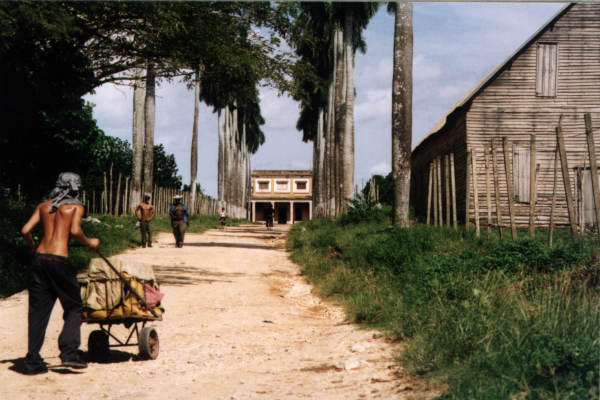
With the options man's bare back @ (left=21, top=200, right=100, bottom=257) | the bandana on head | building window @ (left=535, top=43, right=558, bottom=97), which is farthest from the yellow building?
man's bare back @ (left=21, top=200, right=100, bottom=257)

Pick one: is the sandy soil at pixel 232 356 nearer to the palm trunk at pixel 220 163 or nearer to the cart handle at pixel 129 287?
the cart handle at pixel 129 287

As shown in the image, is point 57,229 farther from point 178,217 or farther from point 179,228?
point 179,228

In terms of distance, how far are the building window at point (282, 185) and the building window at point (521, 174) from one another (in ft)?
195

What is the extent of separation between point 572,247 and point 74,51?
9489mm

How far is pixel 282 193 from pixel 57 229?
74.5 metres

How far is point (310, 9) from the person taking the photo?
30.1 meters

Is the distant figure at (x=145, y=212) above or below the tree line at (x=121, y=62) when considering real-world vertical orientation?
below

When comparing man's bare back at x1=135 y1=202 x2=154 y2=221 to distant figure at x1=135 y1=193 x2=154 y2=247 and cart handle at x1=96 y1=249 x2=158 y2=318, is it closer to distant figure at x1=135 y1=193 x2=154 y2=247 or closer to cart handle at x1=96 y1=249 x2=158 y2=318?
distant figure at x1=135 y1=193 x2=154 y2=247

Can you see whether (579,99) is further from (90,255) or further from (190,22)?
(90,255)

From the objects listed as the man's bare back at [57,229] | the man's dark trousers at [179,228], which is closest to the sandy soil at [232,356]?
the man's bare back at [57,229]

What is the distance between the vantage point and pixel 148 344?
678 centimetres

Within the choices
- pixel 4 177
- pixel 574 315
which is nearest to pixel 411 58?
pixel 4 177

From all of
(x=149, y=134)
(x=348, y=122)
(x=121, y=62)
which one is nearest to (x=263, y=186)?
(x=348, y=122)

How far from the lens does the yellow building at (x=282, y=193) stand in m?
79.4
